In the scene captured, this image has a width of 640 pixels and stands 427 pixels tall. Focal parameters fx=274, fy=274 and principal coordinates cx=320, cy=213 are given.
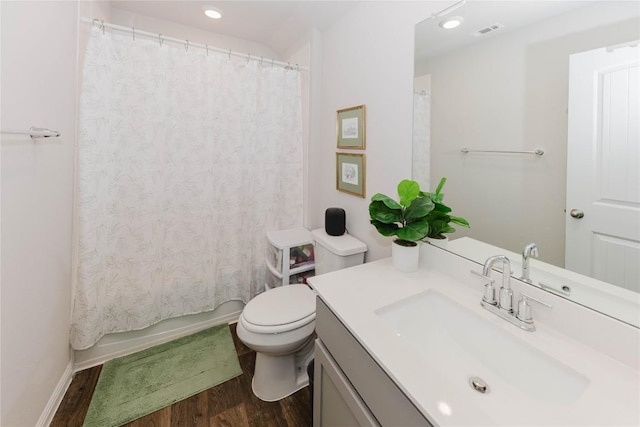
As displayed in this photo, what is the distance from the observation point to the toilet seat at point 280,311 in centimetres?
138

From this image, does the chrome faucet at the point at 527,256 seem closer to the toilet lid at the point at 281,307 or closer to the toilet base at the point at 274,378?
the toilet lid at the point at 281,307

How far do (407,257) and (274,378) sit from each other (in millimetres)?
1000

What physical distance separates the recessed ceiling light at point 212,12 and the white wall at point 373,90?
2.28 feet

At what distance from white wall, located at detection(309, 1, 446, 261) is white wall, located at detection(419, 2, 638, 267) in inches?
6.8

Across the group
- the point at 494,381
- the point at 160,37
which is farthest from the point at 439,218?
the point at 160,37

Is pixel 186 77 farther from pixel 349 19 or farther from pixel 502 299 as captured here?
pixel 502 299

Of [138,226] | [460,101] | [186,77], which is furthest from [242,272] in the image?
[460,101]

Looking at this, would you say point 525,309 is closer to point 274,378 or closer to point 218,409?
point 274,378

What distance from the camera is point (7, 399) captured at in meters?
1.02

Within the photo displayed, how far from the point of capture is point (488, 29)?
1.04 meters

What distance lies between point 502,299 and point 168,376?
181 cm

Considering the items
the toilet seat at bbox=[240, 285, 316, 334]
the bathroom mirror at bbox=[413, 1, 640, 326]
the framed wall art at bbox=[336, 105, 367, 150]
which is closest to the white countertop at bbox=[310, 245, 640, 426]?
the bathroom mirror at bbox=[413, 1, 640, 326]

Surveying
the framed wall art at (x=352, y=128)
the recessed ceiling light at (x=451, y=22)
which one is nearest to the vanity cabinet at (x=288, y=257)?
the framed wall art at (x=352, y=128)

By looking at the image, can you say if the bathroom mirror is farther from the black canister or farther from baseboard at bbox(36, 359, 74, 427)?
baseboard at bbox(36, 359, 74, 427)
